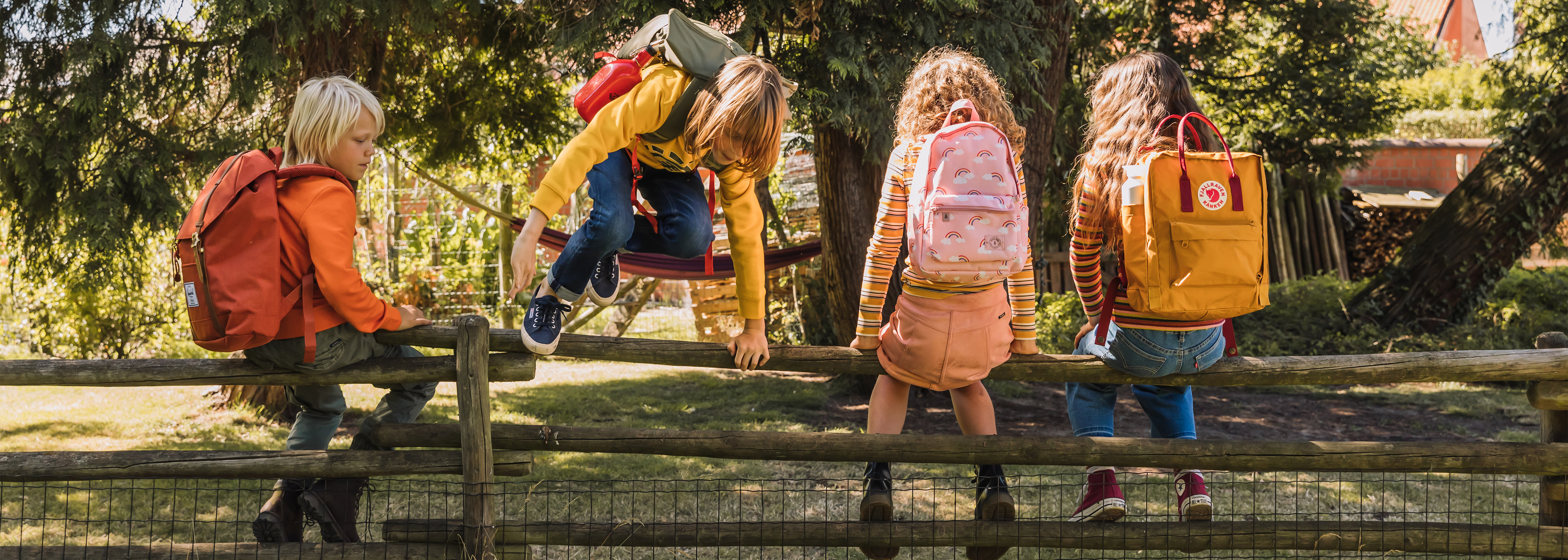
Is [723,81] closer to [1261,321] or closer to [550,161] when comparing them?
[550,161]

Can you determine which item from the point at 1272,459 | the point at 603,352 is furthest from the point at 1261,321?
the point at 603,352

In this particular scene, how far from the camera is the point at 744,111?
2.75 meters

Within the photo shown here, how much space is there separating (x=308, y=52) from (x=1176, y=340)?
5.42 metres

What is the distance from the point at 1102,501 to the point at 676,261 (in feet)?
9.55

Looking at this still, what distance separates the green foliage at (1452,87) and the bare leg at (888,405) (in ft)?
53.8

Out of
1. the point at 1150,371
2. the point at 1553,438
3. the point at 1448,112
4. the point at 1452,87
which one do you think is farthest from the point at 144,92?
the point at 1452,87

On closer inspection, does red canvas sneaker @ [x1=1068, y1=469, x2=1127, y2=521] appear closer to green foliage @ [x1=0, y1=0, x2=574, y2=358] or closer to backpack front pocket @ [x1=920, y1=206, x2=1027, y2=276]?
backpack front pocket @ [x1=920, y1=206, x2=1027, y2=276]

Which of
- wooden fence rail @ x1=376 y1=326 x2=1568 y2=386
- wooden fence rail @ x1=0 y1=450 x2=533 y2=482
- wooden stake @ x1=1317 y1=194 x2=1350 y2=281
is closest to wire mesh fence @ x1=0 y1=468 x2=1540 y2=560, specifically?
wooden fence rail @ x1=0 y1=450 x2=533 y2=482

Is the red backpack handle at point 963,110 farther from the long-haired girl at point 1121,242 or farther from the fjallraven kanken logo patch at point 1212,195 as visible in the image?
the fjallraven kanken logo patch at point 1212,195

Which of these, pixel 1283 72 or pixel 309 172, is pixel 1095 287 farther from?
pixel 1283 72

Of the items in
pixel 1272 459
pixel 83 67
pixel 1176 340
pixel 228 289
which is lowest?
pixel 1272 459

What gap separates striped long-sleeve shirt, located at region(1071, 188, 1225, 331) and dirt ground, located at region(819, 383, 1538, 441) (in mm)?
2937

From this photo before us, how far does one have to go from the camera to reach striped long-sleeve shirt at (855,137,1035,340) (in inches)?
120

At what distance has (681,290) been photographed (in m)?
13.7
